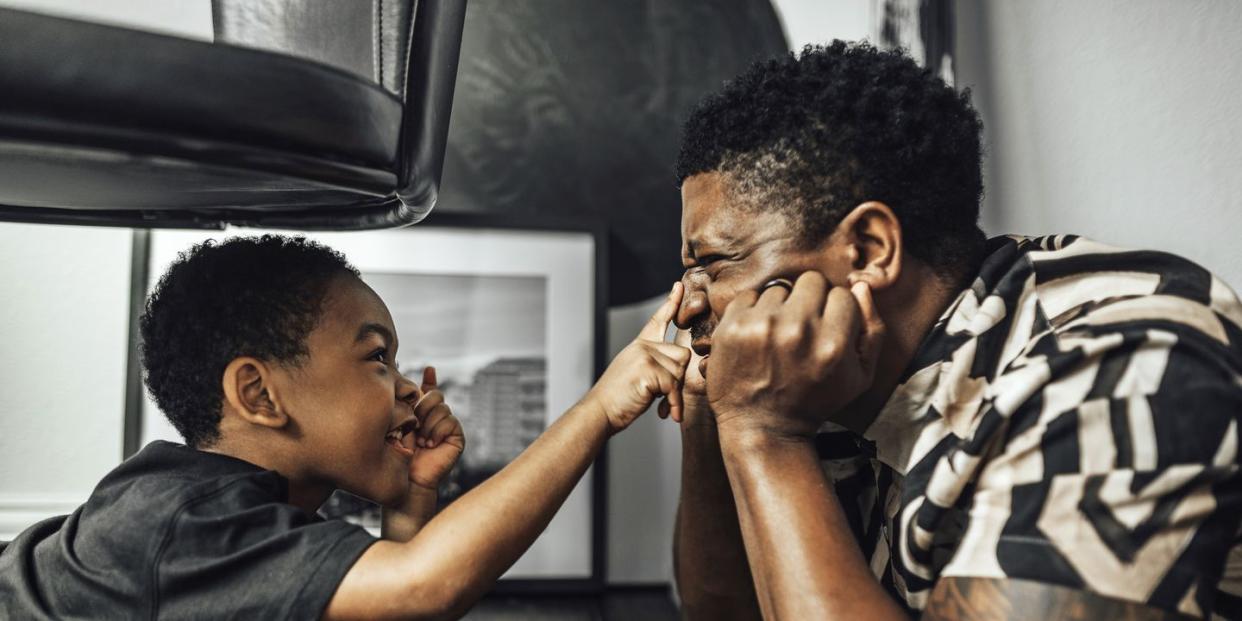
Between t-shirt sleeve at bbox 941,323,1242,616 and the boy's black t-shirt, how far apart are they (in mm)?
527

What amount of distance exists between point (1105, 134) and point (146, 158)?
1003mm

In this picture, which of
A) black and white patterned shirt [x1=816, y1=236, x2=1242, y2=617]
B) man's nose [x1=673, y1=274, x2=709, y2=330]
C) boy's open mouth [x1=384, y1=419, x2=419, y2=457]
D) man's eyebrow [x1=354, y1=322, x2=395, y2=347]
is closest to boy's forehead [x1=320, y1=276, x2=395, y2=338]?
man's eyebrow [x1=354, y1=322, x2=395, y2=347]

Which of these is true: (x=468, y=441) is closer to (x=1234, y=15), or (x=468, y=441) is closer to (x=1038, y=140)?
(x=1038, y=140)

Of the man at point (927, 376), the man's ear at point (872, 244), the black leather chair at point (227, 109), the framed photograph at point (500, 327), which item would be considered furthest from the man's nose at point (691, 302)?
the framed photograph at point (500, 327)

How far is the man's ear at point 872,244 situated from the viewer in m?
0.81

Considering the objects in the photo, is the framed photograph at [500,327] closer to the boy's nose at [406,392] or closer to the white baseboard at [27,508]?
the white baseboard at [27,508]

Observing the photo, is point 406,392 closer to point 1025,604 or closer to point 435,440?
point 435,440

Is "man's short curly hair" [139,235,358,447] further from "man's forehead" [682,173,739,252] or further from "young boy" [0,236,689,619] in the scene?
"man's forehead" [682,173,739,252]

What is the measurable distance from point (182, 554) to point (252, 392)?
0.24 metres

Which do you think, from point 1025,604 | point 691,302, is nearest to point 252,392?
point 691,302

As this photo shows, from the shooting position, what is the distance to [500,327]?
150cm

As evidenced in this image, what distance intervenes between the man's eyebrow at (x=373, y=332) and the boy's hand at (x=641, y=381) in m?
0.28

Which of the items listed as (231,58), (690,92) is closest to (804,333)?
(231,58)

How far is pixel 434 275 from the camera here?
58.8 inches
